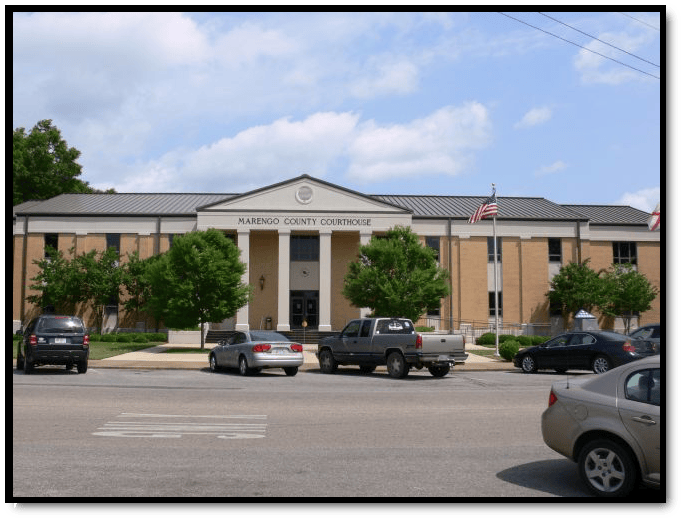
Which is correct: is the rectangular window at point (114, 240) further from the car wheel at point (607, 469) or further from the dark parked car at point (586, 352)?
the car wheel at point (607, 469)

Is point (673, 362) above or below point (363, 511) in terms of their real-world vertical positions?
above

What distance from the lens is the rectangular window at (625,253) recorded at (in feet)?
157

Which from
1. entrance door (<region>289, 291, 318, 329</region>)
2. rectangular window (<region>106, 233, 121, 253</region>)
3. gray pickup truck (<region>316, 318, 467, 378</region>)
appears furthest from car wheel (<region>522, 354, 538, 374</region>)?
rectangular window (<region>106, 233, 121, 253</region>)

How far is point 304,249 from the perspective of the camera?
4594 cm

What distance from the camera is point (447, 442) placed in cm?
955

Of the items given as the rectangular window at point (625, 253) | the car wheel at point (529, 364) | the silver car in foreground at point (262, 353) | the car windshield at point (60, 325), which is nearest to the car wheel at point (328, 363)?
the silver car in foreground at point (262, 353)

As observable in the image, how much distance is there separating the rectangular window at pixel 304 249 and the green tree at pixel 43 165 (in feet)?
105

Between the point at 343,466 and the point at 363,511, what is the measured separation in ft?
9.22

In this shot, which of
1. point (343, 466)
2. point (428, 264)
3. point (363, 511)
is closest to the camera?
point (363, 511)

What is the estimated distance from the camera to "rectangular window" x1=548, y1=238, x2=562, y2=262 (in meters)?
47.0

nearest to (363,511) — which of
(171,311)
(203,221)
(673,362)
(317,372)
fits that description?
(673,362)

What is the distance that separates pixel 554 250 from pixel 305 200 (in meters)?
18.3

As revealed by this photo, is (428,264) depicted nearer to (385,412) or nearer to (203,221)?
(203,221)

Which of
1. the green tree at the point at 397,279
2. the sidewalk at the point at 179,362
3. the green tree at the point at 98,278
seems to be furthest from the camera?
the green tree at the point at 98,278
